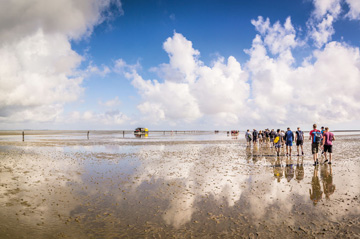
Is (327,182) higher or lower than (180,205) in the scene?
lower

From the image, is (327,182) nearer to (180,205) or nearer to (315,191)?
(315,191)

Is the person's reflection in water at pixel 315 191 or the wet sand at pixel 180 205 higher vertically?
the wet sand at pixel 180 205

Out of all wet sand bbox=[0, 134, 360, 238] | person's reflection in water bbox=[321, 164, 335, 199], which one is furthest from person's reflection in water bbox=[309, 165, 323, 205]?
person's reflection in water bbox=[321, 164, 335, 199]

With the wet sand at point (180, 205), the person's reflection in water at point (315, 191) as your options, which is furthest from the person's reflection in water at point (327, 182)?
the person's reflection in water at point (315, 191)

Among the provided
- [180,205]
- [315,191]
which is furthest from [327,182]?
[180,205]

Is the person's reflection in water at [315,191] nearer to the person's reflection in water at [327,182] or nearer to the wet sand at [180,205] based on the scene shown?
the wet sand at [180,205]

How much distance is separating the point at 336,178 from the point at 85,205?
40.6 feet

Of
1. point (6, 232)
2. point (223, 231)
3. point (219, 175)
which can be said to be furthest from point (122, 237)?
Answer: point (219, 175)

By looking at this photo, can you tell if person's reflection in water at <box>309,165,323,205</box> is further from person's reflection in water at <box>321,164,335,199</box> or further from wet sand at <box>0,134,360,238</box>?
person's reflection in water at <box>321,164,335,199</box>

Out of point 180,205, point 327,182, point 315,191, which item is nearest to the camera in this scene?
point 180,205

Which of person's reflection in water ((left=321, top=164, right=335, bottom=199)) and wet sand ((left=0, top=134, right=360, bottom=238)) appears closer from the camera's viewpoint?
wet sand ((left=0, top=134, right=360, bottom=238))

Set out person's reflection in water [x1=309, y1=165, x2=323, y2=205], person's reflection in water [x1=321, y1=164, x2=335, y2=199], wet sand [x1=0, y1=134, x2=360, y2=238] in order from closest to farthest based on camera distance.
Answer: wet sand [x1=0, y1=134, x2=360, y2=238] → person's reflection in water [x1=309, y1=165, x2=323, y2=205] → person's reflection in water [x1=321, y1=164, x2=335, y2=199]

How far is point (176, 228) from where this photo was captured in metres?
5.85

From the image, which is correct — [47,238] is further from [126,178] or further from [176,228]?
[126,178]
